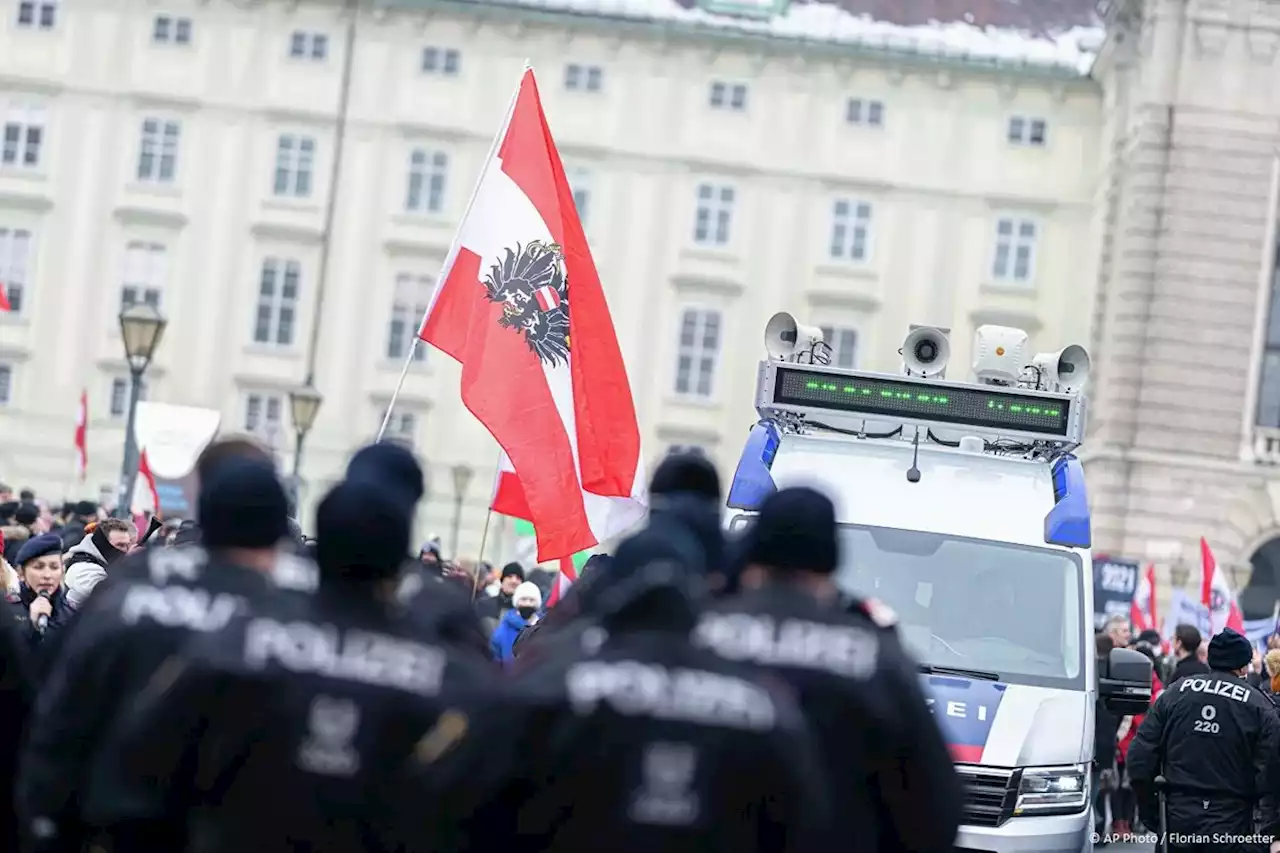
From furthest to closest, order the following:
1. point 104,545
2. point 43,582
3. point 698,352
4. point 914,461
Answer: point 698,352, point 104,545, point 914,461, point 43,582

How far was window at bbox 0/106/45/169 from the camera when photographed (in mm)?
58938

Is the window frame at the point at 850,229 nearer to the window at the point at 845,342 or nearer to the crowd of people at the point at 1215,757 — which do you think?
the window at the point at 845,342

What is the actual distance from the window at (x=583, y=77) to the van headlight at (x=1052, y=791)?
1903 inches

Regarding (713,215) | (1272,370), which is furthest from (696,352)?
(1272,370)

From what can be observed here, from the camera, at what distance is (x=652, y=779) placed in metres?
5.87

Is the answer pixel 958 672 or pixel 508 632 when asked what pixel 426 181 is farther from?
pixel 958 672

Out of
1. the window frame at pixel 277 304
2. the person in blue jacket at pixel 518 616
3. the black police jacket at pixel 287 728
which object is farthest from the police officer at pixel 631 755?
the window frame at pixel 277 304

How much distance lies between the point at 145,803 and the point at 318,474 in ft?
176

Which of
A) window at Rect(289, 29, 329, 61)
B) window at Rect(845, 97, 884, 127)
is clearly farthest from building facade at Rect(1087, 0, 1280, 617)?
window at Rect(289, 29, 329, 61)

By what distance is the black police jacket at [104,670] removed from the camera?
240 inches

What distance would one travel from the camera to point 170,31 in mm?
58594

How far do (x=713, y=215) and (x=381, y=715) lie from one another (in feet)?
176

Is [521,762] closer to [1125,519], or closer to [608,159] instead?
[1125,519]

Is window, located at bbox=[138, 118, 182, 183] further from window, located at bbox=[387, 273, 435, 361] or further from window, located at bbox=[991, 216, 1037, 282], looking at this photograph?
window, located at bbox=[991, 216, 1037, 282]
